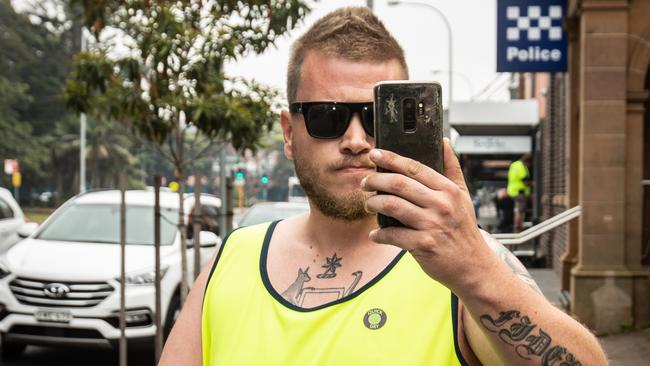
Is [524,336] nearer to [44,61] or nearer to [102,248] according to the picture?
[102,248]

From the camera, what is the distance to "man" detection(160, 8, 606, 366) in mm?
1576

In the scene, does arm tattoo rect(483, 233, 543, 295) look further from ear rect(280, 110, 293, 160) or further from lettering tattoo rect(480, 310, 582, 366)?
ear rect(280, 110, 293, 160)

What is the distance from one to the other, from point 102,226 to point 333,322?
759 cm

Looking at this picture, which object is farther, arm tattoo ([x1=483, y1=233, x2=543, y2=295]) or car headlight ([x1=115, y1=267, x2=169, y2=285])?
car headlight ([x1=115, y1=267, x2=169, y2=285])

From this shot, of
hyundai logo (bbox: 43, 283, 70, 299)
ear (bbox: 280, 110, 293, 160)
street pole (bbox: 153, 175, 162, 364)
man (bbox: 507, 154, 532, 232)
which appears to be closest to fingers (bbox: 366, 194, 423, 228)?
ear (bbox: 280, 110, 293, 160)

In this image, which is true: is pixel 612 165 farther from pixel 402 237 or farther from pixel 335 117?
pixel 402 237

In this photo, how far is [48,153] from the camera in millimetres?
63906

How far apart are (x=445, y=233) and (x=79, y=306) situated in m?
6.84

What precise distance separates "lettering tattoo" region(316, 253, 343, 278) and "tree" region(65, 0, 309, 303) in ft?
16.5

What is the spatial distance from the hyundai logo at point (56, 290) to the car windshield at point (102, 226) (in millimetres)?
1040

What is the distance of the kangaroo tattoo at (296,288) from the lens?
212cm

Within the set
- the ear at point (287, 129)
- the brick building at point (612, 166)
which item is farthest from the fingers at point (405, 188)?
the brick building at point (612, 166)

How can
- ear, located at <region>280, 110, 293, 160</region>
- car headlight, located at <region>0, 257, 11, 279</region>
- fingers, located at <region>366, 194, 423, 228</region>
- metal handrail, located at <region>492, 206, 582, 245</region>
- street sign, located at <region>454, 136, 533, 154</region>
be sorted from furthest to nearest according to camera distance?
street sign, located at <region>454, 136, 533, 154</region>, metal handrail, located at <region>492, 206, 582, 245</region>, car headlight, located at <region>0, 257, 11, 279</region>, ear, located at <region>280, 110, 293, 160</region>, fingers, located at <region>366, 194, 423, 228</region>

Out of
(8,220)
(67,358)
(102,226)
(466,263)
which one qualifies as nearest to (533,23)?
(102,226)
